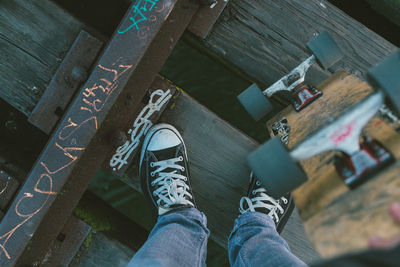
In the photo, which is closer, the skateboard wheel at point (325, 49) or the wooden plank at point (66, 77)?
the skateboard wheel at point (325, 49)

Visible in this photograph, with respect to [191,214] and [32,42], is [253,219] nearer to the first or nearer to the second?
[191,214]

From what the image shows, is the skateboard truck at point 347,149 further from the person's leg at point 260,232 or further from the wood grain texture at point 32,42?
the wood grain texture at point 32,42

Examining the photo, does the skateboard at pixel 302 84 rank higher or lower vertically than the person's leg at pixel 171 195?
higher

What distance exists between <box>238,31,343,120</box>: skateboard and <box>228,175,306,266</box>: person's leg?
52 centimetres

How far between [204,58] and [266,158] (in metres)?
1.31

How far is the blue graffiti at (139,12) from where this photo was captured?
1.31 metres

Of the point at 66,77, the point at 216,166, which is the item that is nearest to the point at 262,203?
the point at 216,166

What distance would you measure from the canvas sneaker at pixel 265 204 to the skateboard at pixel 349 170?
693 mm

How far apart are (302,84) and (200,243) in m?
0.97

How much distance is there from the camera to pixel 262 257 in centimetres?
135

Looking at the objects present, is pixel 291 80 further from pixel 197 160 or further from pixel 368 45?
pixel 197 160

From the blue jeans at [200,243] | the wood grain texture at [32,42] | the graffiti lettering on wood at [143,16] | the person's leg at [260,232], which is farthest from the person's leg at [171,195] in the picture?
the wood grain texture at [32,42]

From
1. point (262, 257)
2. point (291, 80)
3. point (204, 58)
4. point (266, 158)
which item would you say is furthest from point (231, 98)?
point (266, 158)

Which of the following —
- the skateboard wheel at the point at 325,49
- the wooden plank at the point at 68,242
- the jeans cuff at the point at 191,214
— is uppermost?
the skateboard wheel at the point at 325,49
